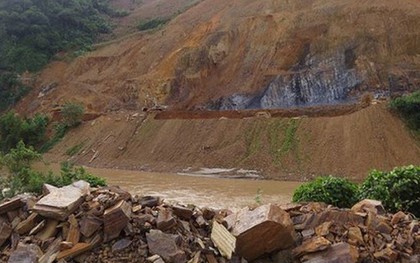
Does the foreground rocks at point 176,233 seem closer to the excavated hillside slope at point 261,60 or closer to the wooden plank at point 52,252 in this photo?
the wooden plank at point 52,252

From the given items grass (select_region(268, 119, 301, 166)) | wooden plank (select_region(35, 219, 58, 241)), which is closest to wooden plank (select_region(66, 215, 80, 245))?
wooden plank (select_region(35, 219, 58, 241))

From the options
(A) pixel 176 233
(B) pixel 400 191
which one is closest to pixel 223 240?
(A) pixel 176 233

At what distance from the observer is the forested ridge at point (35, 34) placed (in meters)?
54.9

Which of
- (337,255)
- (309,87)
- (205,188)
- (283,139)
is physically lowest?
(283,139)

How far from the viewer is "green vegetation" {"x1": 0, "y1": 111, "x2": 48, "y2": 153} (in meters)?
43.2

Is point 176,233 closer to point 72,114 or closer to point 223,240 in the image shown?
point 223,240

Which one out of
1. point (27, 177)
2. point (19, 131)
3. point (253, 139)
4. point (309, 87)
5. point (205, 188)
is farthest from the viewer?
point (19, 131)

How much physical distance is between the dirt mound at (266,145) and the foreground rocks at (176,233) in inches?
769

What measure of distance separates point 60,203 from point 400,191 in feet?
23.8

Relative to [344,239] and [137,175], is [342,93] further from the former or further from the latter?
[344,239]

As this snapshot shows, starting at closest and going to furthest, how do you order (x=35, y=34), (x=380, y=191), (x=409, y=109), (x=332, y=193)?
(x=380, y=191)
(x=332, y=193)
(x=409, y=109)
(x=35, y=34)

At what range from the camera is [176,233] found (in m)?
7.91

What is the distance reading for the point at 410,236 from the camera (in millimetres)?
8609

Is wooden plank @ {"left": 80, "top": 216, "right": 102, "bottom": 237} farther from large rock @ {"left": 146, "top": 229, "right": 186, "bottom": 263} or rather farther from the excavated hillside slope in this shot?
the excavated hillside slope
